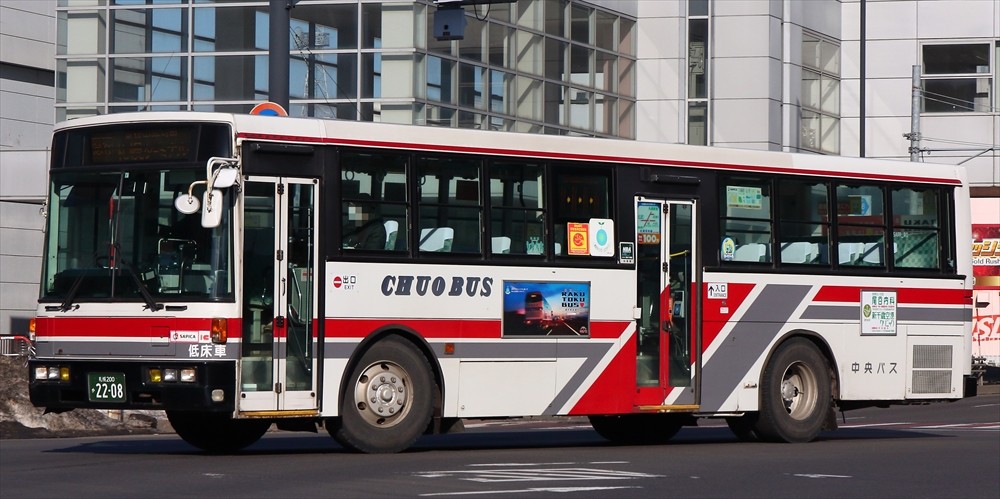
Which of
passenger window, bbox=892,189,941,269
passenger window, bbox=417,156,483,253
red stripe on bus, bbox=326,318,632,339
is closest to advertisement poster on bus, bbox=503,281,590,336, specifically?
red stripe on bus, bbox=326,318,632,339

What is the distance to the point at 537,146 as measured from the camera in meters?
16.8

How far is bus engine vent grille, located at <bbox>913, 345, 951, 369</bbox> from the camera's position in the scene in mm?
19531

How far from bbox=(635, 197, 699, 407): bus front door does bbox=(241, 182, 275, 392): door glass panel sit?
419 centimetres

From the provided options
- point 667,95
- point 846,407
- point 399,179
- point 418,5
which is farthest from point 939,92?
point 399,179

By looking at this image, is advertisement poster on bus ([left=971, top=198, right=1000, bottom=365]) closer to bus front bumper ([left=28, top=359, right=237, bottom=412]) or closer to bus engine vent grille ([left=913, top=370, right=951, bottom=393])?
bus engine vent grille ([left=913, top=370, right=951, bottom=393])

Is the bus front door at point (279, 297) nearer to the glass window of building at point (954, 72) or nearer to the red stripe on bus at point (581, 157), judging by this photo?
the red stripe on bus at point (581, 157)

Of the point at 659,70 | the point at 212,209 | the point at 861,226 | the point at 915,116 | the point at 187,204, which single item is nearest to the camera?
the point at 187,204

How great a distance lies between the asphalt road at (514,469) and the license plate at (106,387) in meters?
0.55

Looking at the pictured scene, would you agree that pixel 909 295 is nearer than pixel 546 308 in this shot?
No

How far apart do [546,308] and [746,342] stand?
2640 mm

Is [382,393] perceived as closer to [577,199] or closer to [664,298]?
[577,199]

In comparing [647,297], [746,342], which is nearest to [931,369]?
[746,342]

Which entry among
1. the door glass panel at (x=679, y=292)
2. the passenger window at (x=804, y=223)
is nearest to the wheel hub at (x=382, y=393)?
the door glass panel at (x=679, y=292)

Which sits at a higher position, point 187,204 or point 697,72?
point 697,72
